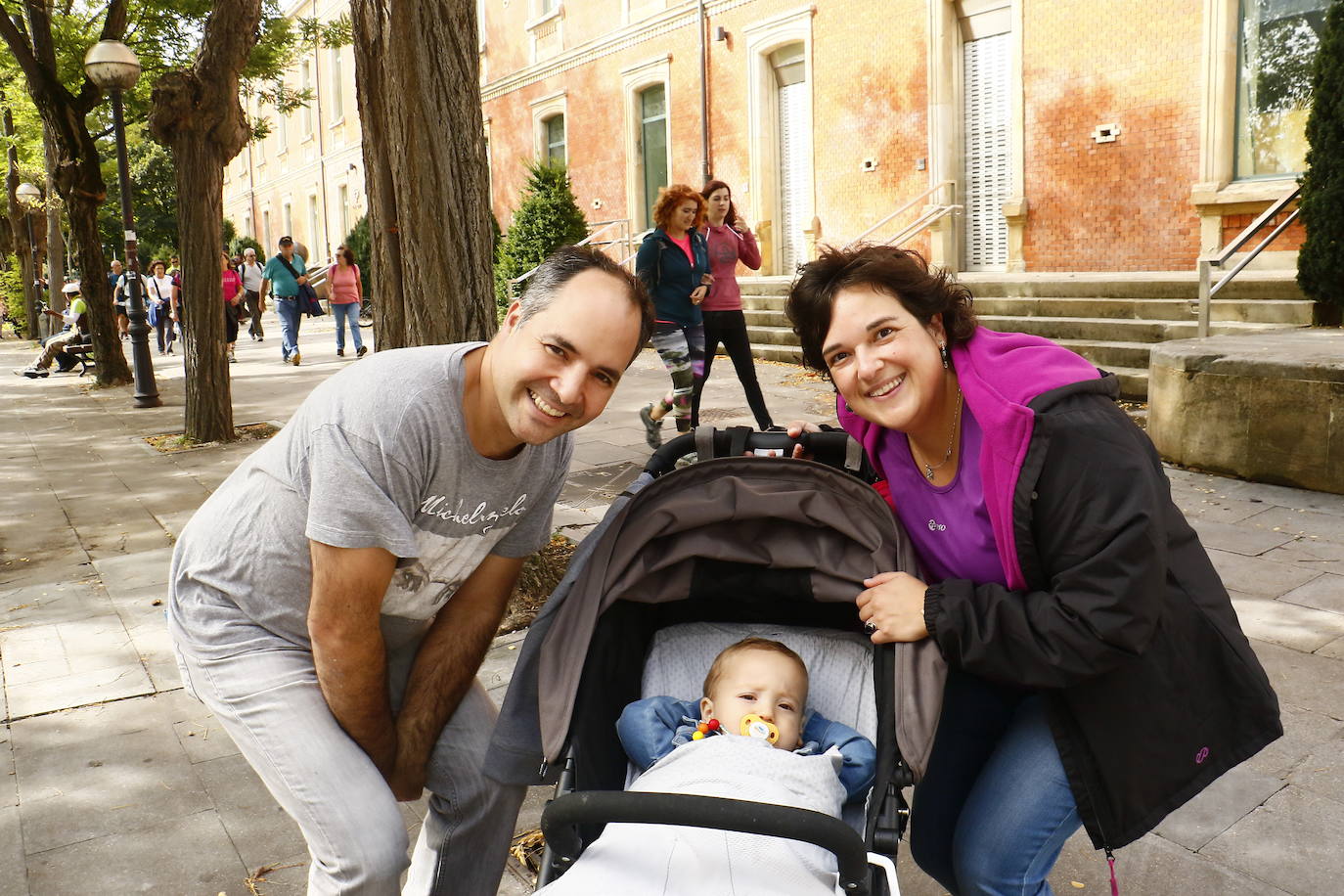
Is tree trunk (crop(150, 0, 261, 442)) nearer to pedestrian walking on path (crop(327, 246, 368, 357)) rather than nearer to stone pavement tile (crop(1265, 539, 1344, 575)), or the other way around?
pedestrian walking on path (crop(327, 246, 368, 357))

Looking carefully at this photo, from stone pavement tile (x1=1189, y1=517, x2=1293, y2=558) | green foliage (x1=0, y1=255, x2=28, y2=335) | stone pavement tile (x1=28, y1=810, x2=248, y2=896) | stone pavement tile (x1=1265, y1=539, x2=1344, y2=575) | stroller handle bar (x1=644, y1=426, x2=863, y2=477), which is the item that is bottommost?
stone pavement tile (x1=28, y1=810, x2=248, y2=896)

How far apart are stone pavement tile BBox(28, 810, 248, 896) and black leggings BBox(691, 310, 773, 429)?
569cm

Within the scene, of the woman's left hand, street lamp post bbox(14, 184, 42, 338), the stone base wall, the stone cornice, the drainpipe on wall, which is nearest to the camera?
the woman's left hand

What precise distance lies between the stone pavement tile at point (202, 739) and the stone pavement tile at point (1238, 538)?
4.66 m

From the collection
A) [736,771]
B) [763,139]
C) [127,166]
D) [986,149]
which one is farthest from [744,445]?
[763,139]

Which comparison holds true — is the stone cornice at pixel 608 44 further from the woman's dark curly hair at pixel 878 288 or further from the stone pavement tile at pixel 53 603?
the woman's dark curly hair at pixel 878 288

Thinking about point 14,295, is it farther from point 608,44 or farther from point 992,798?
point 992,798

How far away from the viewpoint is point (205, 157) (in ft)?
33.7

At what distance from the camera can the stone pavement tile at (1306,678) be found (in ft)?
12.3

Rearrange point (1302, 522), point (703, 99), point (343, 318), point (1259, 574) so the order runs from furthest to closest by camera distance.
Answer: point (703, 99) → point (343, 318) → point (1302, 522) → point (1259, 574)

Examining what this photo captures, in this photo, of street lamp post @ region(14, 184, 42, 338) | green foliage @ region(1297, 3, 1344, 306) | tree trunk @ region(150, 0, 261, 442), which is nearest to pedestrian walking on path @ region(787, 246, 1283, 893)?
green foliage @ region(1297, 3, 1344, 306)

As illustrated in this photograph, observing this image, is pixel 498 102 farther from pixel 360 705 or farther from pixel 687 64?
pixel 360 705

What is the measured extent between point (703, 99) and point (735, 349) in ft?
43.1

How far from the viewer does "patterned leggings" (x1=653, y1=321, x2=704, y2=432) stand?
808cm
